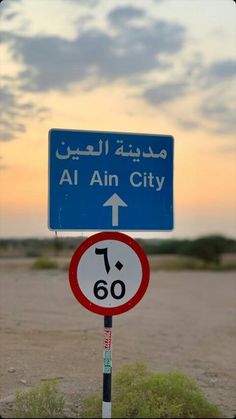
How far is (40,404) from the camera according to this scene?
5832mm

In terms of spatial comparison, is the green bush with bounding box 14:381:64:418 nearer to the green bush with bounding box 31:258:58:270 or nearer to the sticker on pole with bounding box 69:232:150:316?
the sticker on pole with bounding box 69:232:150:316

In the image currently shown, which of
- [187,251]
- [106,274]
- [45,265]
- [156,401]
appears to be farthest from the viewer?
[187,251]

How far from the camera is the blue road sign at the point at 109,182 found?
519cm

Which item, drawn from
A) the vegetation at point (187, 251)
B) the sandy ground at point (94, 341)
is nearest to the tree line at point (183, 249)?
the vegetation at point (187, 251)

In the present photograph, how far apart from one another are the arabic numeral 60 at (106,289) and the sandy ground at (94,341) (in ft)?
4.61

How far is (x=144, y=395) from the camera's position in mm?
5934

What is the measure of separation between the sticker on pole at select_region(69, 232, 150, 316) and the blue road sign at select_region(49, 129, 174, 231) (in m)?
0.12

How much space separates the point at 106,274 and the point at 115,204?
1.76ft

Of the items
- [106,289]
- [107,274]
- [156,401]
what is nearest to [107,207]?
[107,274]

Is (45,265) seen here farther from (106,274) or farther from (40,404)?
(106,274)

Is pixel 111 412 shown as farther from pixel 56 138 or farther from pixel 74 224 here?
pixel 56 138

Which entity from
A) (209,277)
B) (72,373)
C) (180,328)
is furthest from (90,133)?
(209,277)

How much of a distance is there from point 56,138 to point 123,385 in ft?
8.23

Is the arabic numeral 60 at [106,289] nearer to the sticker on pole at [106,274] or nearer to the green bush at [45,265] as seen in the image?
the sticker on pole at [106,274]
